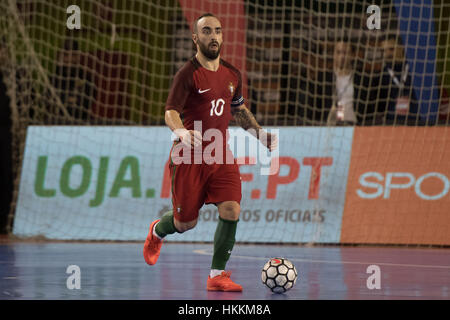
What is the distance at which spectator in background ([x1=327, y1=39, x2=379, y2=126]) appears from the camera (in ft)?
40.5

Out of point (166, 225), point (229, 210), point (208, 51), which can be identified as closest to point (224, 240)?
point (229, 210)

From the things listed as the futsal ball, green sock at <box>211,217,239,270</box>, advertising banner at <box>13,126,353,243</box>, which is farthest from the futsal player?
advertising banner at <box>13,126,353,243</box>

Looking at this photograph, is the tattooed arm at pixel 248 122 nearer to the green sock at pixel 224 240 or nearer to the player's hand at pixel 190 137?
the green sock at pixel 224 240

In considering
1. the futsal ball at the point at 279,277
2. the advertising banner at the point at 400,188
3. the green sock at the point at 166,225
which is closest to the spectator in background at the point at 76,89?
the advertising banner at the point at 400,188

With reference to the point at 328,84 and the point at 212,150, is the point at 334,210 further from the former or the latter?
the point at 212,150

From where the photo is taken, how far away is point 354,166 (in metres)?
11.7

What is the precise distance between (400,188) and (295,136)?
1.73 m

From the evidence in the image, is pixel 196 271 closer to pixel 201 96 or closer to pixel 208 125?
pixel 208 125

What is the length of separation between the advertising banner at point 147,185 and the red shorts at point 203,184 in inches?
207

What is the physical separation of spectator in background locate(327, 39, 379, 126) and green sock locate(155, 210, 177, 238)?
18.0 ft

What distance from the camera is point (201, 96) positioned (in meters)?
6.35

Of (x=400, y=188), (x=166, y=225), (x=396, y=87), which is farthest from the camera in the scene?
(x=396, y=87)

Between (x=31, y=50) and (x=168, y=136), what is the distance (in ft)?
8.79
